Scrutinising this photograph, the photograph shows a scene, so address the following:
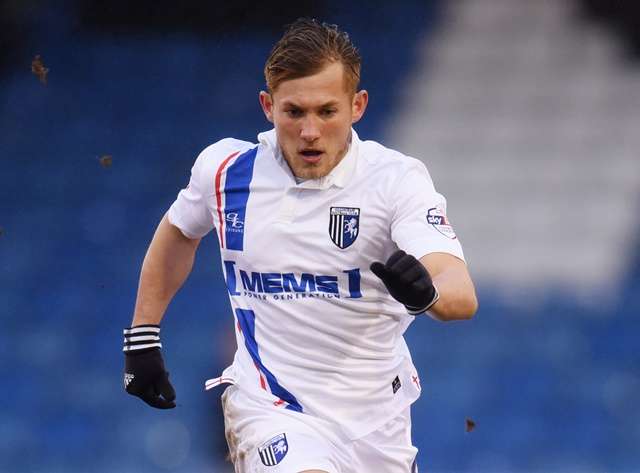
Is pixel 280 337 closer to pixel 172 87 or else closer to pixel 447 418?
pixel 447 418

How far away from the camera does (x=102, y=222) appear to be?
8953mm

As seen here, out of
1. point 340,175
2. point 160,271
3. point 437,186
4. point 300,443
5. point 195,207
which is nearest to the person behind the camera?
point 300,443

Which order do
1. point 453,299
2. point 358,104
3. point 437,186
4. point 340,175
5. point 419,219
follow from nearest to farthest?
point 453,299, point 419,219, point 340,175, point 358,104, point 437,186

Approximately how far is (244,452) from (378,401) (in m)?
0.46

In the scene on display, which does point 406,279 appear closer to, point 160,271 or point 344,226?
point 344,226

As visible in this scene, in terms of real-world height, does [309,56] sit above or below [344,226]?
above

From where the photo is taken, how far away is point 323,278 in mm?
3654

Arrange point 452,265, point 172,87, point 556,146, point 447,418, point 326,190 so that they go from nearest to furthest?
1. point 452,265
2. point 326,190
3. point 447,418
4. point 556,146
5. point 172,87

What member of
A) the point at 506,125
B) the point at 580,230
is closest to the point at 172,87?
the point at 506,125

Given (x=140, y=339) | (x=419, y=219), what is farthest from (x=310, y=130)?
(x=140, y=339)

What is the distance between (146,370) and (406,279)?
57.9 inches

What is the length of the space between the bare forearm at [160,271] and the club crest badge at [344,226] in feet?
2.64

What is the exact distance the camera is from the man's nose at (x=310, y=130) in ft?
11.8

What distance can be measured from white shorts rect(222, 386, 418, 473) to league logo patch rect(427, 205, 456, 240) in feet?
2.43
